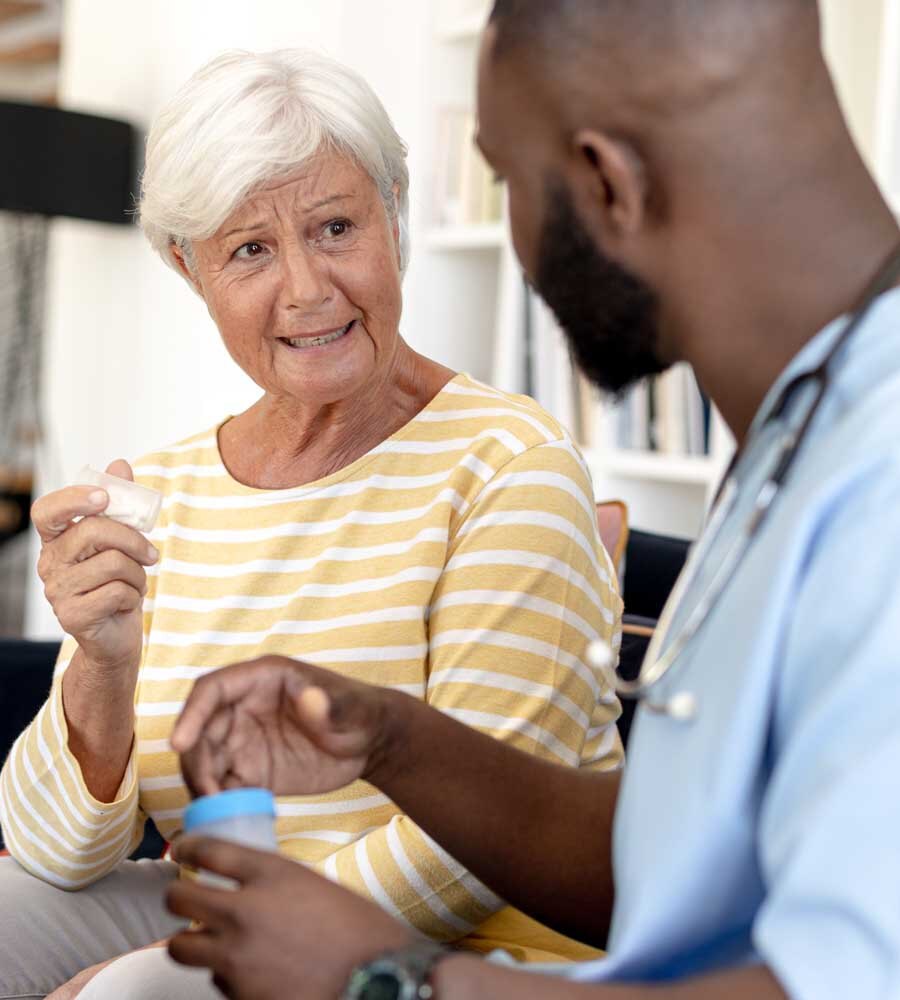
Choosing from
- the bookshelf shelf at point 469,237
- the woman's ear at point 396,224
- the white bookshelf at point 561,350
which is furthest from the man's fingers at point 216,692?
the bookshelf shelf at point 469,237

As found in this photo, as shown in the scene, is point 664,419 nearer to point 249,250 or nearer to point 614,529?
point 614,529

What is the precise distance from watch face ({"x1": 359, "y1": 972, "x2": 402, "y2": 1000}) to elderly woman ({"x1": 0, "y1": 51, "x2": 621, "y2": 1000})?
511 millimetres

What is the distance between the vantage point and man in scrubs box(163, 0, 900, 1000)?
69 centimetres

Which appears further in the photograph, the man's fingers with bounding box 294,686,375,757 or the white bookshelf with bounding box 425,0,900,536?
the white bookshelf with bounding box 425,0,900,536

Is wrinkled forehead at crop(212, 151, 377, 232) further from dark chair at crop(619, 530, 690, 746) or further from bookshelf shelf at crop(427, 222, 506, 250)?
bookshelf shelf at crop(427, 222, 506, 250)

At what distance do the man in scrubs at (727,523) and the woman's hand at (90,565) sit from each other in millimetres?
396

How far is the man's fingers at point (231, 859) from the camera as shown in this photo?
82 centimetres

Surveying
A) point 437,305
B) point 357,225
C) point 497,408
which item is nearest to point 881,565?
point 497,408

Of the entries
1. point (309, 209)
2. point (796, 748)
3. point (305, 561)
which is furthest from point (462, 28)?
point (796, 748)

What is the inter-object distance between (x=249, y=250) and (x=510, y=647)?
523mm

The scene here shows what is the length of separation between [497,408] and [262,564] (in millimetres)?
286

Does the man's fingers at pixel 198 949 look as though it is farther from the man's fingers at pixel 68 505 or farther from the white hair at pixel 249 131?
the white hair at pixel 249 131

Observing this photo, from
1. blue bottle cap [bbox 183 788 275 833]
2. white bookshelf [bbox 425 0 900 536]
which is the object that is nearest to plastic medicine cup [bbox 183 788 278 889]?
blue bottle cap [bbox 183 788 275 833]

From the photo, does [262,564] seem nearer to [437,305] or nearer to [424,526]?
[424,526]
